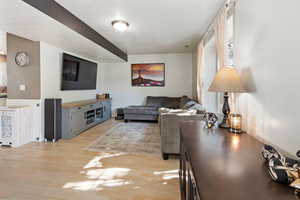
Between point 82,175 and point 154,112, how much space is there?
3.37 metres

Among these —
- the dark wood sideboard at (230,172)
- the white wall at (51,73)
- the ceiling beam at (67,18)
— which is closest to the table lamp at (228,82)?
the dark wood sideboard at (230,172)

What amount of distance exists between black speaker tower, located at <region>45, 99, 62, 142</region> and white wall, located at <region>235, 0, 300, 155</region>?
357cm

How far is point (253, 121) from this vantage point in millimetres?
1574

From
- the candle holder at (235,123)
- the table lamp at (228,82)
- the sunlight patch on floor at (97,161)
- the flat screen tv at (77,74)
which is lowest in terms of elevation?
the sunlight patch on floor at (97,161)

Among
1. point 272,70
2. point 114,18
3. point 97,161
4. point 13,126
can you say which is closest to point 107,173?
point 97,161

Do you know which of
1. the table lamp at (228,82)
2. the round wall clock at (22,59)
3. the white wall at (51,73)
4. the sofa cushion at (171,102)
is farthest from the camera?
the sofa cushion at (171,102)

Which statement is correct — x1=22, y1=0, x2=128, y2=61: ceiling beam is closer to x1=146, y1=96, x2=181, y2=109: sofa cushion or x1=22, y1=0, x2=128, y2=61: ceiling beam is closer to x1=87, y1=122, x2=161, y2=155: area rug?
x1=87, y1=122, x2=161, y2=155: area rug

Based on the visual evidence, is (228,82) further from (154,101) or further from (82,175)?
(154,101)

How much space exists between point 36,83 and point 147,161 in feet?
9.45

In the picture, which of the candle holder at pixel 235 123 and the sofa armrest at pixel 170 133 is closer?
the candle holder at pixel 235 123

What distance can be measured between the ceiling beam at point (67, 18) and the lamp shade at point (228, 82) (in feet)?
7.64

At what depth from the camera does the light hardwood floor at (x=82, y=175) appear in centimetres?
188

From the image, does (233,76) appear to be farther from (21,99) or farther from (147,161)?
(21,99)

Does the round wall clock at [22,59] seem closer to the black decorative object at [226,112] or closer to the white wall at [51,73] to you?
the white wall at [51,73]
